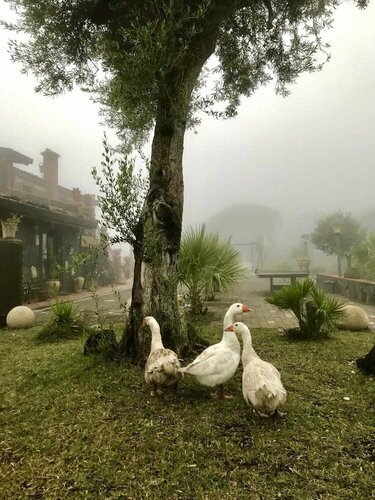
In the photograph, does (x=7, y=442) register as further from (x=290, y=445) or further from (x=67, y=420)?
(x=290, y=445)

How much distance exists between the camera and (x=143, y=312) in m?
4.84

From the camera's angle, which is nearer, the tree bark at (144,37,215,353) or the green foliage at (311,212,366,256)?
the tree bark at (144,37,215,353)

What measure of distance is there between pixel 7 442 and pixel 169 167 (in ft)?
12.8

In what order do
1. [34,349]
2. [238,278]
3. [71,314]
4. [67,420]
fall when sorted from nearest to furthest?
[67,420]
[34,349]
[71,314]
[238,278]

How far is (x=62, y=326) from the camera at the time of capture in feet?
23.9

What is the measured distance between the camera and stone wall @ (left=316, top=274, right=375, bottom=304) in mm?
12723

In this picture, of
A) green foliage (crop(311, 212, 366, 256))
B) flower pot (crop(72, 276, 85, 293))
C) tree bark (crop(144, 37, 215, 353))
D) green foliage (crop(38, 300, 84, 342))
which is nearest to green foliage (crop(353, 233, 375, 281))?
green foliage (crop(311, 212, 366, 256))

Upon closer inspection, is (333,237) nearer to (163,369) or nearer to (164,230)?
(164,230)

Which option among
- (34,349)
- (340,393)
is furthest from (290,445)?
(34,349)

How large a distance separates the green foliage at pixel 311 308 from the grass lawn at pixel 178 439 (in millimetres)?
1886

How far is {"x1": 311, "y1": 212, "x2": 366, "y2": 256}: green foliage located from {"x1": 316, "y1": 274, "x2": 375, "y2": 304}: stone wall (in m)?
9.35

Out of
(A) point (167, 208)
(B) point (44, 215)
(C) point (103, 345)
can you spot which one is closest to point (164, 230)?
(A) point (167, 208)

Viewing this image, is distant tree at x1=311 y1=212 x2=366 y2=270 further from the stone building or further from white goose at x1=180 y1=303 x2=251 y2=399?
white goose at x1=180 y1=303 x2=251 y2=399

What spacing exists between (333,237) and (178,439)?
90.2 ft
